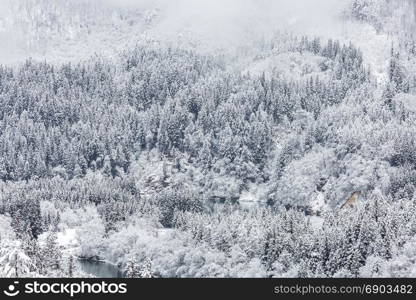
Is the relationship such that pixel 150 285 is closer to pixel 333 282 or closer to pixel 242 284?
pixel 242 284

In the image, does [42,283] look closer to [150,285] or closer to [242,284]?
[150,285]

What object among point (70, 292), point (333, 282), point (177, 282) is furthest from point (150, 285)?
point (333, 282)

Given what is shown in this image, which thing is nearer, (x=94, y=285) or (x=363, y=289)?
(x=94, y=285)

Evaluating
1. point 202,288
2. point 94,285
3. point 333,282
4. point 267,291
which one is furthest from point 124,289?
point 333,282

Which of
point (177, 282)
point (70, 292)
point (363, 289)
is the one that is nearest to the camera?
point (70, 292)

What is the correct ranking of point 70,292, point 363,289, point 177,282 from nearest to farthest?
point 70,292
point 177,282
point 363,289

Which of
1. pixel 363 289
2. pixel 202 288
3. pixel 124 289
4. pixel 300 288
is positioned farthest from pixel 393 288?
pixel 124 289

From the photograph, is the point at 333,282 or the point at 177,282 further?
the point at 333,282

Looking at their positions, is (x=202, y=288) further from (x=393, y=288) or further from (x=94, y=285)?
(x=393, y=288)
